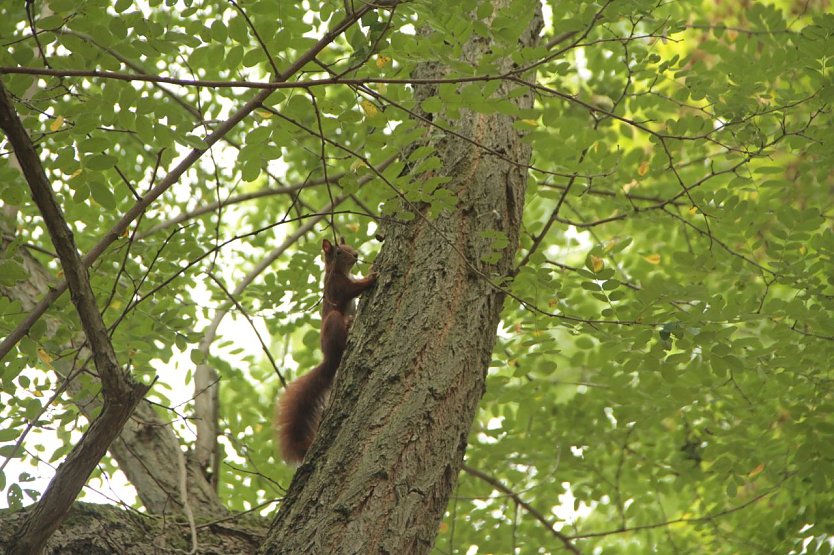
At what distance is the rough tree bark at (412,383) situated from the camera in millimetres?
2396

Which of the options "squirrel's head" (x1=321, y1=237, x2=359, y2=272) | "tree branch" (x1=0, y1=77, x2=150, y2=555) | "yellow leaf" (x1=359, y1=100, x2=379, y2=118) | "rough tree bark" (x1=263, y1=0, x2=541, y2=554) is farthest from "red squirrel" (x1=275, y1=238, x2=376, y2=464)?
"tree branch" (x1=0, y1=77, x2=150, y2=555)

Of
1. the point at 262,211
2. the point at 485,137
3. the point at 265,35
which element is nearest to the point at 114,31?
the point at 265,35

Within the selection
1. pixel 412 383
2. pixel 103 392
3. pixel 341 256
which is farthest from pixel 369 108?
pixel 341 256

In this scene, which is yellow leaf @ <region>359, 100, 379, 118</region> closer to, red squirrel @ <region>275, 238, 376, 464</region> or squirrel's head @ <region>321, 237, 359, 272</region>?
red squirrel @ <region>275, 238, 376, 464</region>

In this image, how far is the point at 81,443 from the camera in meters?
2.09

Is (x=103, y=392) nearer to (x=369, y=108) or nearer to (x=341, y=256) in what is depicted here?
(x=369, y=108)

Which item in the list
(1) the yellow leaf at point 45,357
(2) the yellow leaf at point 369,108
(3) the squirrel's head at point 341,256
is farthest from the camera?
(3) the squirrel's head at point 341,256

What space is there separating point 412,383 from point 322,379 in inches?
53.5

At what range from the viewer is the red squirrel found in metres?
3.71

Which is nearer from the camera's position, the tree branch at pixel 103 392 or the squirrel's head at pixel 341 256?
the tree branch at pixel 103 392

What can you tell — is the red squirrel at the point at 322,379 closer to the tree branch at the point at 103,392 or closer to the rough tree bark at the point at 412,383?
the rough tree bark at the point at 412,383

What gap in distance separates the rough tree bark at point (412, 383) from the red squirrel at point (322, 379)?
2.23ft

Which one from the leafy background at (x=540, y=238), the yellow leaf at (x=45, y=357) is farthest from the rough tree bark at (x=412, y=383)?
the yellow leaf at (x=45, y=357)

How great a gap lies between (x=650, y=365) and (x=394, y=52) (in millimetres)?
1473
